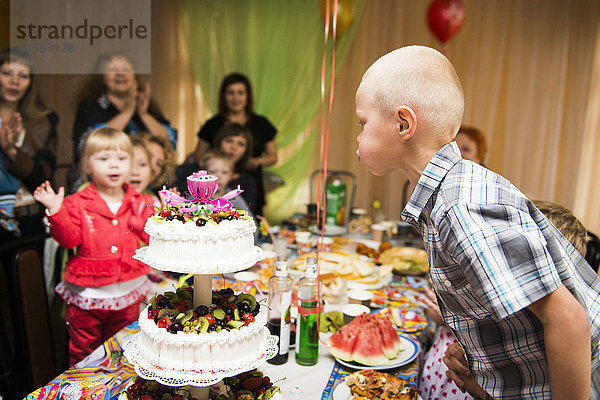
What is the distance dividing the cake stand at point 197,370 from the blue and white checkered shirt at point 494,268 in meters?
0.40

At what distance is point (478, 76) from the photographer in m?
3.86

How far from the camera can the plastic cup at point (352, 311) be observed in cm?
161

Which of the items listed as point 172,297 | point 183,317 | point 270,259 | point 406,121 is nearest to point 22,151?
point 270,259

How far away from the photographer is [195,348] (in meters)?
0.93

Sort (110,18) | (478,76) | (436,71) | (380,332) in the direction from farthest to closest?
1. (478,76)
2. (110,18)
3. (380,332)
4. (436,71)

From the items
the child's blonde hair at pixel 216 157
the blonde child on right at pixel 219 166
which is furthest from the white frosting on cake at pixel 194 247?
the child's blonde hair at pixel 216 157

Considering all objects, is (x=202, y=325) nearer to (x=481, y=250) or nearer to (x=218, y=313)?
(x=218, y=313)

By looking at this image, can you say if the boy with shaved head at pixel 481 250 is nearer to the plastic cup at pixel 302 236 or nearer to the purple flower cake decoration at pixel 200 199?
the purple flower cake decoration at pixel 200 199

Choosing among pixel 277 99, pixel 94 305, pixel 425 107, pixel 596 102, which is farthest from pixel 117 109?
pixel 596 102

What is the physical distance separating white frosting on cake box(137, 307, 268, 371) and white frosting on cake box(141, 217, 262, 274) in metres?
0.13

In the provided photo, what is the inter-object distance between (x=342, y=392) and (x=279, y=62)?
3.21 m

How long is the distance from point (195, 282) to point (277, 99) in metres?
3.13

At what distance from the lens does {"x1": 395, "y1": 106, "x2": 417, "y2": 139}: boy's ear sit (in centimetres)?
88

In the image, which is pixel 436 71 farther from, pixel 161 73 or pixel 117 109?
pixel 161 73
